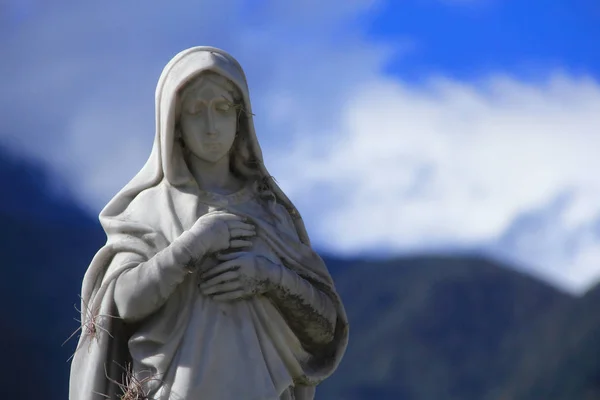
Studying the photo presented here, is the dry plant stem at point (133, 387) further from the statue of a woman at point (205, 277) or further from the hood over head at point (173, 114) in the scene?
the hood over head at point (173, 114)

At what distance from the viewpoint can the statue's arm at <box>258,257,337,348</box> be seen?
30.3 ft

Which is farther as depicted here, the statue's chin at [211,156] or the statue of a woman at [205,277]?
the statue's chin at [211,156]

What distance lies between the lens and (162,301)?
901 centimetres

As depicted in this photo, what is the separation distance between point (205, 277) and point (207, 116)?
3.13 feet

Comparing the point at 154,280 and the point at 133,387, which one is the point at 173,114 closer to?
the point at 154,280

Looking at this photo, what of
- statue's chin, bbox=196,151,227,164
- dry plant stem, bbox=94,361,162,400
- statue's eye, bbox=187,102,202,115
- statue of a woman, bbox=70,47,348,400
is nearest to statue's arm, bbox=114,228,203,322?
statue of a woman, bbox=70,47,348,400

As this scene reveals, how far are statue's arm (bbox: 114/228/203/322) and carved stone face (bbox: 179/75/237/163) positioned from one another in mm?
648

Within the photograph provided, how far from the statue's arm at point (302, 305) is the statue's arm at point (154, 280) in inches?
18.0

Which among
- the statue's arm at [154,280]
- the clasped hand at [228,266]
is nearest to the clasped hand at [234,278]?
the clasped hand at [228,266]

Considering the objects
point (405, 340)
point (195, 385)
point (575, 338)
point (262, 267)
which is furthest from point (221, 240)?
point (575, 338)

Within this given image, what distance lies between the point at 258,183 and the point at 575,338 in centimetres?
1177

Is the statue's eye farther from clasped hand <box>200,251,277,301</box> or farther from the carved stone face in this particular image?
clasped hand <box>200,251,277,301</box>

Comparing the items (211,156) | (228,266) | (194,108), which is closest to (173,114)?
(194,108)

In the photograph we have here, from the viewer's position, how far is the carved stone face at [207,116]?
9.38 meters
